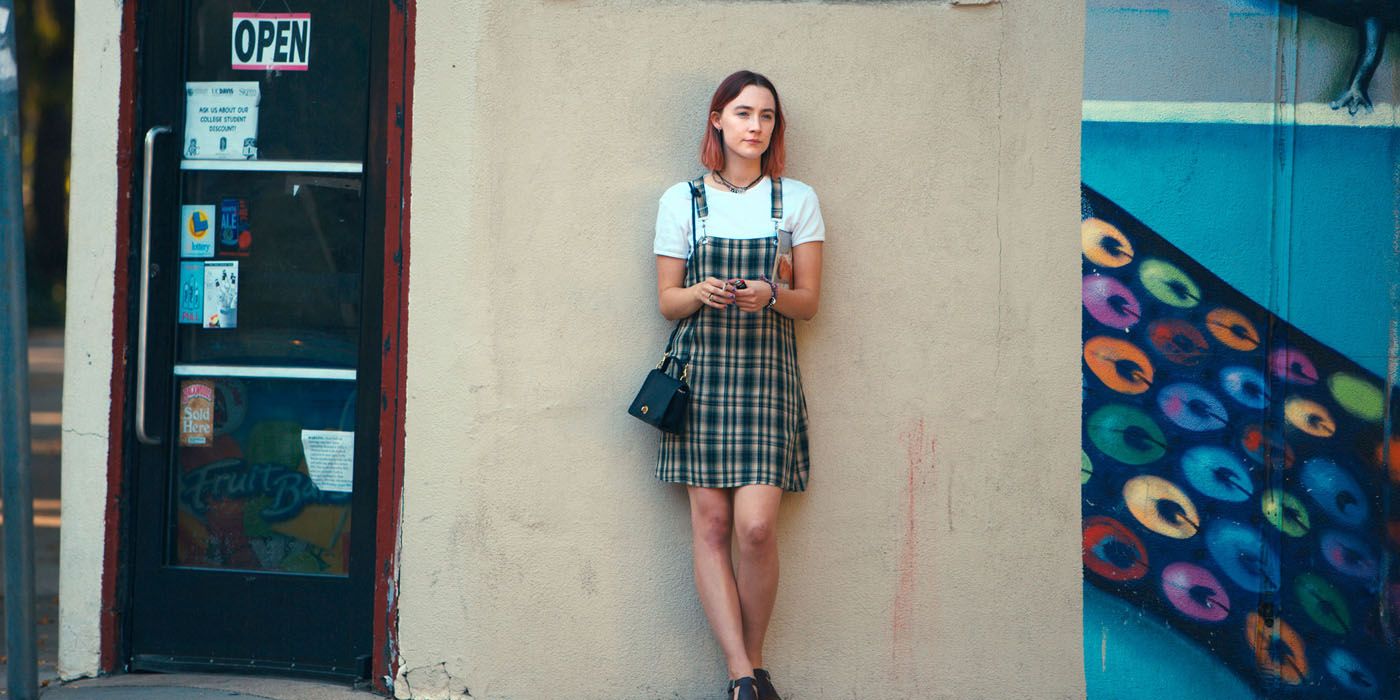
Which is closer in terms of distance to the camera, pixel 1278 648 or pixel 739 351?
pixel 739 351

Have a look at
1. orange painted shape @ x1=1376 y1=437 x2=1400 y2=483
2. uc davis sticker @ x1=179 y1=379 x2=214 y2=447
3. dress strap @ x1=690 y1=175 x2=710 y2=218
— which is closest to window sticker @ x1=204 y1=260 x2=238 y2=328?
uc davis sticker @ x1=179 y1=379 x2=214 y2=447

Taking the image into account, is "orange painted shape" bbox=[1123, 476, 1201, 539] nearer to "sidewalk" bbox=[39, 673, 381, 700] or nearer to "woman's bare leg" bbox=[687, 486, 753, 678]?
"woman's bare leg" bbox=[687, 486, 753, 678]

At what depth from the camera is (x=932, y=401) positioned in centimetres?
392

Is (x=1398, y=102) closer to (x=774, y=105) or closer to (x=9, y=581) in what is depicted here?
(x=774, y=105)

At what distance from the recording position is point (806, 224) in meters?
3.72

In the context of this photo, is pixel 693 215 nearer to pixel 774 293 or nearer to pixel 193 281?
pixel 774 293

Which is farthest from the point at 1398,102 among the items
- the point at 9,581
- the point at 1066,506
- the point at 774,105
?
the point at 9,581

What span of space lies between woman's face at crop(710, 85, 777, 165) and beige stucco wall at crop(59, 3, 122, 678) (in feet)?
7.27

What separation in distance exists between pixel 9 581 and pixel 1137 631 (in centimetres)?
365

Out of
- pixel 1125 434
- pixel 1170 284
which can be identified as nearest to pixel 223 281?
pixel 1125 434

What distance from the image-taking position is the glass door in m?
4.12

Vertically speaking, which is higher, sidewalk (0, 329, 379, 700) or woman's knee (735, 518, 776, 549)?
woman's knee (735, 518, 776, 549)

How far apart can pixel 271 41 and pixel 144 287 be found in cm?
100

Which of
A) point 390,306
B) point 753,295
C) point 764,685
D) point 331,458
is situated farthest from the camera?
point 331,458
